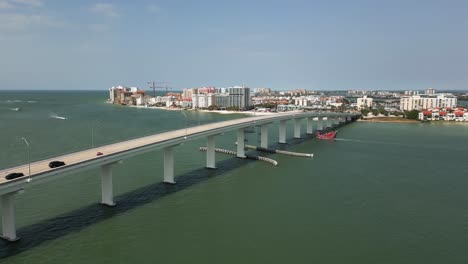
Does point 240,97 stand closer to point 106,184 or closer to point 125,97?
point 125,97

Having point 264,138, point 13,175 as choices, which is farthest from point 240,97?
point 13,175

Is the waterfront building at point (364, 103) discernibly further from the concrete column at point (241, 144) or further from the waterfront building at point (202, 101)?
the concrete column at point (241, 144)

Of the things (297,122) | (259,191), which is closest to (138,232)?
(259,191)

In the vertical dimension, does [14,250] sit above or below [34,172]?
below

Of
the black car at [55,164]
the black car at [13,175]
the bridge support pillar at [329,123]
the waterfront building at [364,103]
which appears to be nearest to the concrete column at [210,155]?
the black car at [55,164]

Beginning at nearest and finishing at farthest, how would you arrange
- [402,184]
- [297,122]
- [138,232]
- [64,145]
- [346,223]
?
[138,232] < [346,223] < [402,184] < [64,145] < [297,122]

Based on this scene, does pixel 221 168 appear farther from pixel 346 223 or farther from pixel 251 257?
pixel 251 257

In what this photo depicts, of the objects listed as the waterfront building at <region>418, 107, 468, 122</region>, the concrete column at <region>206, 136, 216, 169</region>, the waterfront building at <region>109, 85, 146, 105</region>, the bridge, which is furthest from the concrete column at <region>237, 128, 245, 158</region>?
the waterfront building at <region>109, 85, 146, 105</region>

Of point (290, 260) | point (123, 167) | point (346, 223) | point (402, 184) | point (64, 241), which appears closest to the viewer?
point (290, 260)
